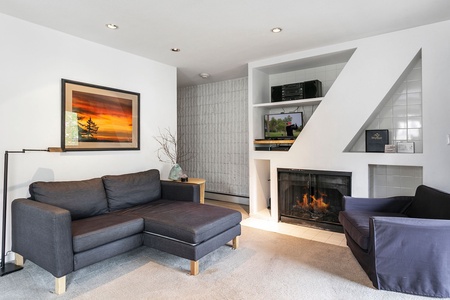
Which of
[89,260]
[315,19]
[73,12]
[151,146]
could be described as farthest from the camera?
[151,146]

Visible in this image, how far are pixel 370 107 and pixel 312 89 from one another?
88 centimetres

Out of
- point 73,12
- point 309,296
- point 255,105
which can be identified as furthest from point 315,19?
point 309,296

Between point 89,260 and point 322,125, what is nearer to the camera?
point 89,260

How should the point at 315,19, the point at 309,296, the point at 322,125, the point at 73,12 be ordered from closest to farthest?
the point at 309,296
the point at 73,12
the point at 315,19
the point at 322,125

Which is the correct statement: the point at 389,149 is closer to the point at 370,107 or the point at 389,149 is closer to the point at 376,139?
the point at 376,139

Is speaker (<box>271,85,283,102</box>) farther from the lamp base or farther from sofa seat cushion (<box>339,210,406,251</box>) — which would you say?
the lamp base

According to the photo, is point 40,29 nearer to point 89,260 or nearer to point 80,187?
point 80,187

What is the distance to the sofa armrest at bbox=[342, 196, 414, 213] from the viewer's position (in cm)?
288

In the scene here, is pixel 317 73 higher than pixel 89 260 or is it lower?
higher

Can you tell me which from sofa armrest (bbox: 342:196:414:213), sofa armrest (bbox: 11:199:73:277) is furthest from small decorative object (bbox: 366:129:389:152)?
sofa armrest (bbox: 11:199:73:277)

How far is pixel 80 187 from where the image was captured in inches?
111

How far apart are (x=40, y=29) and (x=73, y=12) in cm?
61

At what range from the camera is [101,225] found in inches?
96.2

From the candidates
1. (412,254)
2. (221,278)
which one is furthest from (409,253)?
(221,278)
